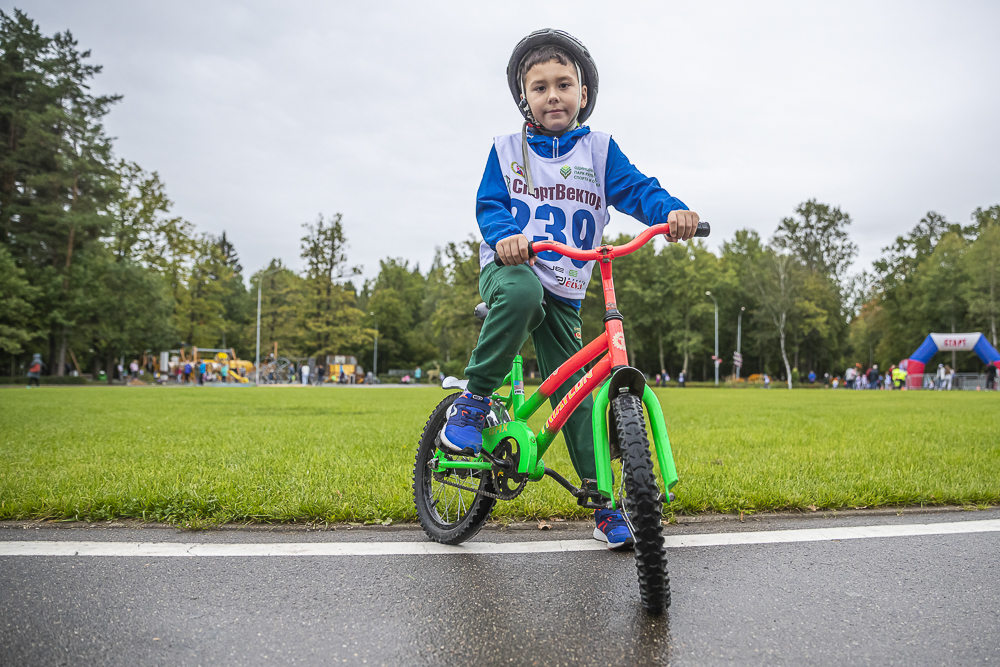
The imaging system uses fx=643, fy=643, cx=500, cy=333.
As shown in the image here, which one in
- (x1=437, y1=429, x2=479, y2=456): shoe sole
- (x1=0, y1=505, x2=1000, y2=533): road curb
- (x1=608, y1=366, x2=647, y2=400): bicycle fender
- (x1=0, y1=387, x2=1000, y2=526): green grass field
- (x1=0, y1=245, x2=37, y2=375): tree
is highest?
(x1=0, y1=245, x2=37, y2=375): tree

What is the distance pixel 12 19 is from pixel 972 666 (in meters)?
48.7

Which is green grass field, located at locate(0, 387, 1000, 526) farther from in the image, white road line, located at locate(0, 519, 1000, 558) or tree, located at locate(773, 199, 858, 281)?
tree, located at locate(773, 199, 858, 281)

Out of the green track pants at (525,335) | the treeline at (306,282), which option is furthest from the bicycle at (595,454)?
the treeline at (306,282)

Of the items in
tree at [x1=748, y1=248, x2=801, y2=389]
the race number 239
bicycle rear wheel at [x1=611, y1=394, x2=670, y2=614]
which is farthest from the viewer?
tree at [x1=748, y1=248, x2=801, y2=389]

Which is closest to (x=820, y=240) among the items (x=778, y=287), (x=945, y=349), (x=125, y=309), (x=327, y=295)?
(x=778, y=287)

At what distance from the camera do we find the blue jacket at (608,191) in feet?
8.66

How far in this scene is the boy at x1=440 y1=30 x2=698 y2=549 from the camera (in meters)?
2.66

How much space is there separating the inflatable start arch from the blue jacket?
3711 cm

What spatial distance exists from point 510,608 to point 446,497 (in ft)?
3.35

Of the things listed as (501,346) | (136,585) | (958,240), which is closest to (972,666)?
(501,346)

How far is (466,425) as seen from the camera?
2.69m

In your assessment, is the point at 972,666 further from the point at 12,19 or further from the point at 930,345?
the point at 12,19

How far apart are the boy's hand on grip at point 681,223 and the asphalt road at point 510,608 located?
1.24 m

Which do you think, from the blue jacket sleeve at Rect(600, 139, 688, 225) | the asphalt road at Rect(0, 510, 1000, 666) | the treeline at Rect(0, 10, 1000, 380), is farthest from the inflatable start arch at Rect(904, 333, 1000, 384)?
the blue jacket sleeve at Rect(600, 139, 688, 225)
